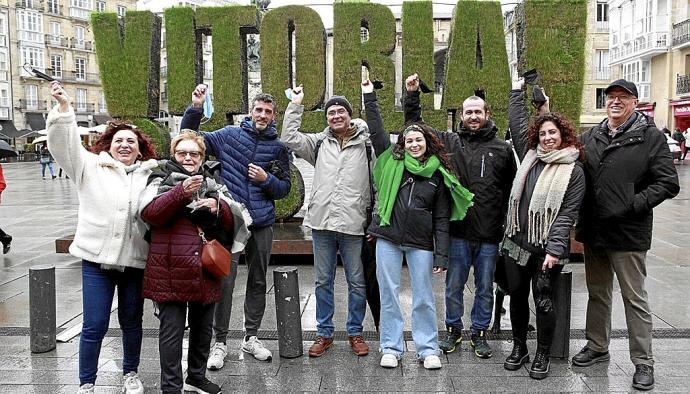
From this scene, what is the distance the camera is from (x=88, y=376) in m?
4.13

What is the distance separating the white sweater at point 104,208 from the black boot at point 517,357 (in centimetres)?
278

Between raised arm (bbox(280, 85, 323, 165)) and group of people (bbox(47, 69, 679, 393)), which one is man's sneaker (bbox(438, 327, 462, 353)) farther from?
raised arm (bbox(280, 85, 323, 165))

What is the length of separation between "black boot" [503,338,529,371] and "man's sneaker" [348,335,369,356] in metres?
1.10

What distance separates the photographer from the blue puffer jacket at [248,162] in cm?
495

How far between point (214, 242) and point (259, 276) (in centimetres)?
112

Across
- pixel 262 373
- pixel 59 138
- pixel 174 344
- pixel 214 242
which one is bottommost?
pixel 262 373

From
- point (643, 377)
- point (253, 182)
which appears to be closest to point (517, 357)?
point (643, 377)

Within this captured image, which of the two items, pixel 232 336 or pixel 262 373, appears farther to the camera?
pixel 232 336

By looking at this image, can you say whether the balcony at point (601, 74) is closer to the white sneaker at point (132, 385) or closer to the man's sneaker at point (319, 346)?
the man's sneaker at point (319, 346)

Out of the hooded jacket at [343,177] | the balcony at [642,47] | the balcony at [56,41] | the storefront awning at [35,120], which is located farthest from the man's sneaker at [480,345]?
the balcony at [56,41]

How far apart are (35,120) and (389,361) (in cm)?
6031

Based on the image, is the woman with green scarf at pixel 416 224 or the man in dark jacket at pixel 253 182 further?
the man in dark jacket at pixel 253 182

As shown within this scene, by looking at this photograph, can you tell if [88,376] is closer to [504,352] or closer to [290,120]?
[290,120]

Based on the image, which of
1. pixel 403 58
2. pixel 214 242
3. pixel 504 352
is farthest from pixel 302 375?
pixel 403 58
